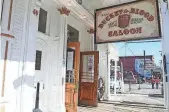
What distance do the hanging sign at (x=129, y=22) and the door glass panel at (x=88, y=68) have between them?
298cm

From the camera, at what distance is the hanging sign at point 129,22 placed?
359 cm

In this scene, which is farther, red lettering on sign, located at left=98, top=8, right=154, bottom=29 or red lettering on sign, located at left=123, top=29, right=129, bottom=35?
red lettering on sign, located at left=123, top=29, right=129, bottom=35

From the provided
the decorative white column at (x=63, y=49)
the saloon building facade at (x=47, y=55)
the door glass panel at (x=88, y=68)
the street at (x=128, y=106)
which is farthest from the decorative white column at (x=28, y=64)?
the door glass panel at (x=88, y=68)

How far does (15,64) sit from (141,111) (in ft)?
14.5

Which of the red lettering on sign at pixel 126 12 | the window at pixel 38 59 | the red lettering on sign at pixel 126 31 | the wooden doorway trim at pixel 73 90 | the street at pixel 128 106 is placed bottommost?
the street at pixel 128 106

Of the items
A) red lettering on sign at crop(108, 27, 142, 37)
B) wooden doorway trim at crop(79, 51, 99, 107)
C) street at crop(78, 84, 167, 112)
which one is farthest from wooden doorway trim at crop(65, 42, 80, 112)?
red lettering on sign at crop(108, 27, 142, 37)

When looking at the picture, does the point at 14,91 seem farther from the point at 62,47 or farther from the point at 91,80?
the point at 91,80

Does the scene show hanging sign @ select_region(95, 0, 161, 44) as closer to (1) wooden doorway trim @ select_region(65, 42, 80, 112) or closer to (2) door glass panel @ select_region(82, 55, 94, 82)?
(1) wooden doorway trim @ select_region(65, 42, 80, 112)

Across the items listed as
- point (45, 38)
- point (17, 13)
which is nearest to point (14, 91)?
point (17, 13)

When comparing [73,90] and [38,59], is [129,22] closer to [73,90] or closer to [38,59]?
[38,59]

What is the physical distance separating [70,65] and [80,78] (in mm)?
1487

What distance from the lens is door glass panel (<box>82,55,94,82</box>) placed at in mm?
6977

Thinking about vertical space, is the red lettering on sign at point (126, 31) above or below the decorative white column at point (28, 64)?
above

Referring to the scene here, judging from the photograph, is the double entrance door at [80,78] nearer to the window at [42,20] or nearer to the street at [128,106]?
the street at [128,106]
